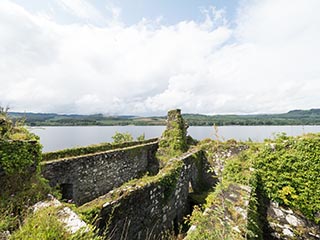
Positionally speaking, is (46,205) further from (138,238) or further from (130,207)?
(138,238)

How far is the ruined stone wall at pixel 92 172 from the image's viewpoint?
8.35 m

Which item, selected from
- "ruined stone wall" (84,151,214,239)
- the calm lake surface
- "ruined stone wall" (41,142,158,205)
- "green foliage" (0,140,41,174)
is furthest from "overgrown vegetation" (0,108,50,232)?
"ruined stone wall" (41,142,158,205)

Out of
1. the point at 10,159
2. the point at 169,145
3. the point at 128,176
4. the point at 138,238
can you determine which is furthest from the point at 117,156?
the point at 10,159

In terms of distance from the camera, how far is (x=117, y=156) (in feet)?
36.8

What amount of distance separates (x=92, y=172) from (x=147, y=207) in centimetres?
496

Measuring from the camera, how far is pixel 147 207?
18.4 feet

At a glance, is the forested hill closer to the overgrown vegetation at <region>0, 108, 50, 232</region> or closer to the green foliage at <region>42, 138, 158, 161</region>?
the green foliage at <region>42, 138, 158, 161</region>

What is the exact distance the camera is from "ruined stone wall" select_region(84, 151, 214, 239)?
459 cm

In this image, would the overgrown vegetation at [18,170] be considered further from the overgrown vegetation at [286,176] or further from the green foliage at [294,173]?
the green foliage at [294,173]

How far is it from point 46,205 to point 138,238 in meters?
2.44

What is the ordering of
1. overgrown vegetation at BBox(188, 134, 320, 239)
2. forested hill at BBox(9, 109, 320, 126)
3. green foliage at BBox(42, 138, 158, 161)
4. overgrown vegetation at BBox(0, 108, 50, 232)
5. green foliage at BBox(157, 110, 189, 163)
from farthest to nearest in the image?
1. forested hill at BBox(9, 109, 320, 126)
2. green foliage at BBox(157, 110, 189, 163)
3. green foliage at BBox(42, 138, 158, 161)
4. overgrown vegetation at BBox(188, 134, 320, 239)
5. overgrown vegetation at BBox(0, 108, 50, 232)

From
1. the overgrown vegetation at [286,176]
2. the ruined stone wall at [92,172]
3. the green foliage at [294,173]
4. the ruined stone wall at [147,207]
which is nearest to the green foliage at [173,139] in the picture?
the ruined stone wall at [92,172]

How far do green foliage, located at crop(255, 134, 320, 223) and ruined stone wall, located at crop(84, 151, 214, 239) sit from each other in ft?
9.46

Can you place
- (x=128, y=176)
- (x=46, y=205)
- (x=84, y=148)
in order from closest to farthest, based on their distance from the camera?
(x=46, y=205), (x=84, y=148), (x=128, y=176)
